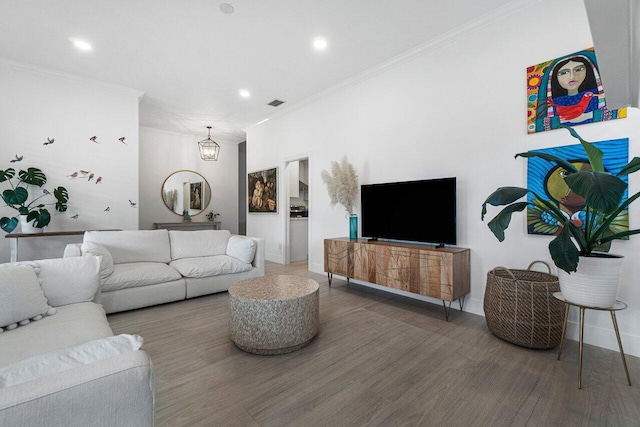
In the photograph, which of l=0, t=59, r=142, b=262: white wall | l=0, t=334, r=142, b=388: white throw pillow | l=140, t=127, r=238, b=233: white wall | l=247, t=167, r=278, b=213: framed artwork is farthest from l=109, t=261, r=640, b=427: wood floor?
l=140, t=127, r=238, b=233: white wall

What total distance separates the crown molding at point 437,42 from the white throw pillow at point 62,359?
3734 millimetres

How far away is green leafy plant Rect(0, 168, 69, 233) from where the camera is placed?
3.67 meters

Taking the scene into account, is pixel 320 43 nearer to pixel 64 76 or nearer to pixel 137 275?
pixel 137 275

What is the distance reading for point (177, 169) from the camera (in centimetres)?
699

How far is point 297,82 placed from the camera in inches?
171

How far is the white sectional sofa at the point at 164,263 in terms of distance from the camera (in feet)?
9.76

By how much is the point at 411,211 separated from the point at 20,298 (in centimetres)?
324

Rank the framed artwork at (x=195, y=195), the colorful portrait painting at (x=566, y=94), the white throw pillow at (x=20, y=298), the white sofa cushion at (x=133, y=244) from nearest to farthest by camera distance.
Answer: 1. the white throw pillow at (x=20, y=298)
2. the colorful portrait painting at (x=566, y=94)
3. the white sofa cushion at (x=133, y=244)
4. the framed artwork at (x=195, y=195)

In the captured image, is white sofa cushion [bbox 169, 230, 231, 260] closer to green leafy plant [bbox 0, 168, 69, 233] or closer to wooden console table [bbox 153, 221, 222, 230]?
green leafy plant [bbox 0, 168, 69, 233]

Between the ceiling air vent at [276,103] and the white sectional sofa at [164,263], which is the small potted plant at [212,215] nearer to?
the white sectional sofa at [164,263]

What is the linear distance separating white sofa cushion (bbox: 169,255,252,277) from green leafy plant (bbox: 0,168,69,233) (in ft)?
6.10

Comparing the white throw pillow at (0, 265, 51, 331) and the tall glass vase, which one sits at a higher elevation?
the tall glass vase

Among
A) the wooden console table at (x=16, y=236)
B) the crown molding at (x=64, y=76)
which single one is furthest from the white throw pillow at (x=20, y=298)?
the crown molding at (x=64, y=76)

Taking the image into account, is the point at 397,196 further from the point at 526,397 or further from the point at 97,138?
the point at 97,138
